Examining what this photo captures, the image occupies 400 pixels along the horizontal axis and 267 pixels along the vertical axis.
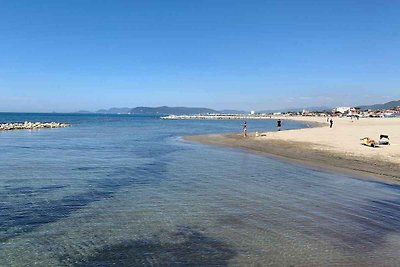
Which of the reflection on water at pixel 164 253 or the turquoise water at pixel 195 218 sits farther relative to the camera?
the turquoise water at pixel 195 218

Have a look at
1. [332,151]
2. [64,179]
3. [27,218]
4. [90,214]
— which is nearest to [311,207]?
[90,214]

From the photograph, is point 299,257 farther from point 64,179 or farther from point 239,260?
point 64,179

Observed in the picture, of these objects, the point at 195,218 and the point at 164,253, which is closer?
the point at 164,253

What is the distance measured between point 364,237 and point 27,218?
11.8 meters

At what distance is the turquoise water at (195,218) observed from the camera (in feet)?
34.5

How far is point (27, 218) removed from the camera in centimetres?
1377

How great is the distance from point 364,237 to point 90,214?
993 centimetres

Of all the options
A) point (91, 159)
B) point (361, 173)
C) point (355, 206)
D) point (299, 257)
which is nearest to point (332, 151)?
point (361, 173)

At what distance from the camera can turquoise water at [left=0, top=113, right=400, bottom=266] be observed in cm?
1052

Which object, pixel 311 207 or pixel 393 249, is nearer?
pixel 393 249

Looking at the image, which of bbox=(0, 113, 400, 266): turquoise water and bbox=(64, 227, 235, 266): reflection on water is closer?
bbox=(64, 227, 235, 266): reflection on water

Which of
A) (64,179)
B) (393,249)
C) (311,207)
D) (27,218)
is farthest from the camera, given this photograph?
(64,179)

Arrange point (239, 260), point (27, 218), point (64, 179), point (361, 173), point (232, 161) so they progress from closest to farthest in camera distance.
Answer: point (239, 260)
point (27, 218)
point (64, 179)
point (361, 173)
point (232, 161)

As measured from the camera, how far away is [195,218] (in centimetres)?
1411
